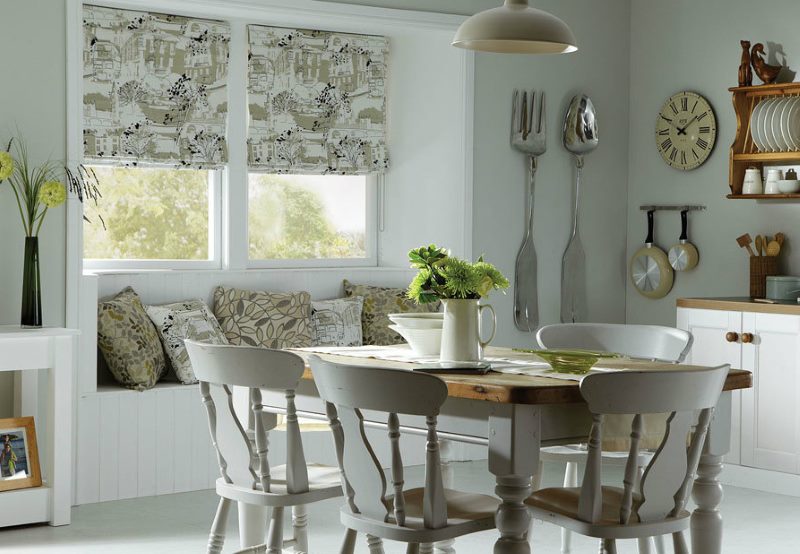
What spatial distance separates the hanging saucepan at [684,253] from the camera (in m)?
6.19

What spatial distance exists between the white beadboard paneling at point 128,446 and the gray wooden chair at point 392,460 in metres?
2.36

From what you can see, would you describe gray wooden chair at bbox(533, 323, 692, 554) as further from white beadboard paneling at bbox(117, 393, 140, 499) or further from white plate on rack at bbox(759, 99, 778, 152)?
white plate on rack at bbox(759, 99, 778, 152)

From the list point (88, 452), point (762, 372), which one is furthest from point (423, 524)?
point (762, 372)

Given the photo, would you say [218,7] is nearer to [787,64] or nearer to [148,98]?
[148,98]

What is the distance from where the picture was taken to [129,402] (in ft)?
16.5

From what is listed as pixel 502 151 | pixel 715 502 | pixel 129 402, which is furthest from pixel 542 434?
pixel 502 151

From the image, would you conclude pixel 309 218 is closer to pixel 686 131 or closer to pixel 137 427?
pixel 137 427

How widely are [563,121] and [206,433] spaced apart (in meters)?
2.53

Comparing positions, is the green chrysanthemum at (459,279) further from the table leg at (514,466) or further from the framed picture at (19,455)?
the framed picture at (19,455)

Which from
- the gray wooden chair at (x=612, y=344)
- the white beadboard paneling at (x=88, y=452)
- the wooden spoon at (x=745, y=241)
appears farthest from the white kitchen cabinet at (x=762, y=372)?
the white beadboard paneling at (x=88, y=452)

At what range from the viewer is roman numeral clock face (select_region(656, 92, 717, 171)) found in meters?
6.11

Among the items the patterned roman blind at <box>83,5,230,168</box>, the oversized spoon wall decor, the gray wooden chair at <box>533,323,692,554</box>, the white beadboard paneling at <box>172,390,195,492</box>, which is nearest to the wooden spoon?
the oversized spoon wall decor

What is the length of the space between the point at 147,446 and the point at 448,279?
236 centimetres

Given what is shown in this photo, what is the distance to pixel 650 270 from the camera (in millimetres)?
6406
